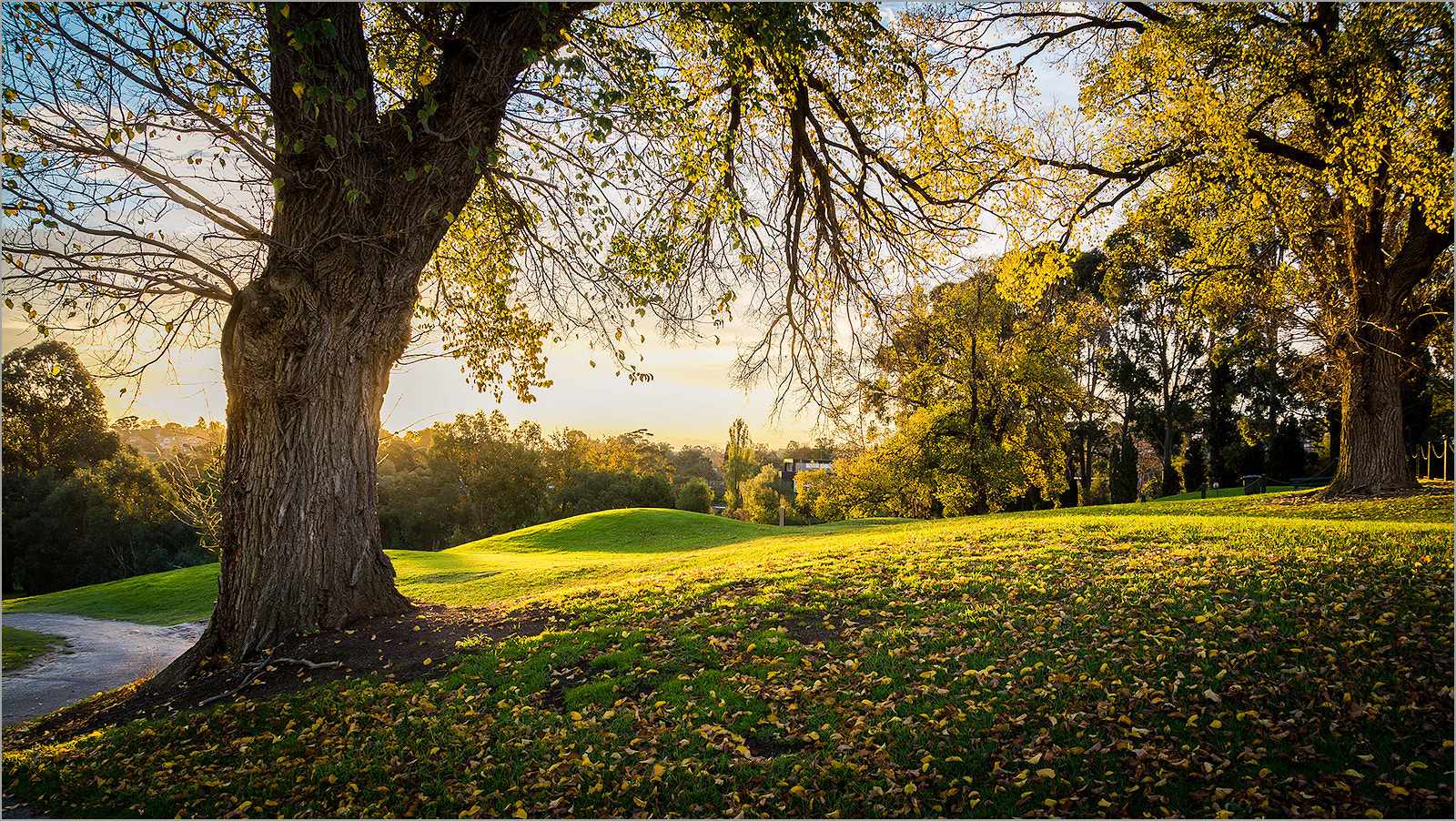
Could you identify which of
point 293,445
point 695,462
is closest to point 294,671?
point 293,445

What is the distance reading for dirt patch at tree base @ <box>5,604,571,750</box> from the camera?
215 inches

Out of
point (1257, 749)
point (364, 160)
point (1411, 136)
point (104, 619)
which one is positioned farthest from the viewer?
point (104, 619)

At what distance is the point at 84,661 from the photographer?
1059 centimetres

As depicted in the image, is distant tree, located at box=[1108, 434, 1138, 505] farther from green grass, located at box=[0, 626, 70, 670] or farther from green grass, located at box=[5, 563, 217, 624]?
green grass, located at box=[0, 626, 70, 670]

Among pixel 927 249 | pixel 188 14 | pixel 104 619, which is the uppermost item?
pixel 188 14

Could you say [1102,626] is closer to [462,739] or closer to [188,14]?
[462,739]

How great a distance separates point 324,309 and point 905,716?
6.53 m

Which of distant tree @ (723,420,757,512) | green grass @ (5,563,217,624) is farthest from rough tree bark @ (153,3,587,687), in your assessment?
distant tree @ (723,420,757,512)

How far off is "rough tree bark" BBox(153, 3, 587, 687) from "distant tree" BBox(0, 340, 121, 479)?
26079mm

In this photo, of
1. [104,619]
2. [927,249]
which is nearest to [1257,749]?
[927,249]

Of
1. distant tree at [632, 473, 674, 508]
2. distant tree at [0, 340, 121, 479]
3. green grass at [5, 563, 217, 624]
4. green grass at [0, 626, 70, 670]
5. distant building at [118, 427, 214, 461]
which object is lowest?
green grass at [5, 563, 217, 624]

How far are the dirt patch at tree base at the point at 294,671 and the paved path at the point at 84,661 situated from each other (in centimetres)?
162

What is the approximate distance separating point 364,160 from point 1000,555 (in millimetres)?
9107

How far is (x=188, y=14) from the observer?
5.64m
